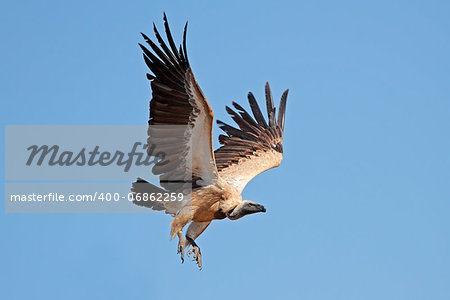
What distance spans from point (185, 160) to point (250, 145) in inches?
131

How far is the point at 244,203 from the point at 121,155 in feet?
6.65

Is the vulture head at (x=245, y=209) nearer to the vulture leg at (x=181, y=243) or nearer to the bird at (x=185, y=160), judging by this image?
the bird at (x=185, y=160)

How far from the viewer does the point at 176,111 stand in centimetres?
1123

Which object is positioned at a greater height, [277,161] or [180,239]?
[277,161]

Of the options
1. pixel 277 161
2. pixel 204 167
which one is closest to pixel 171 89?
pixel 204 167

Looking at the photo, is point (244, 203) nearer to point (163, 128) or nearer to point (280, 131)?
point (163, 128)

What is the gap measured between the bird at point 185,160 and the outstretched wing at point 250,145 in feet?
0.13

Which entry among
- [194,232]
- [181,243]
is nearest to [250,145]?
[194,232]

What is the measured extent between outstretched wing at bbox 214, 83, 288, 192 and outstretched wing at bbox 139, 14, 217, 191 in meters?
1.43

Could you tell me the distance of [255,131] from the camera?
15.4m

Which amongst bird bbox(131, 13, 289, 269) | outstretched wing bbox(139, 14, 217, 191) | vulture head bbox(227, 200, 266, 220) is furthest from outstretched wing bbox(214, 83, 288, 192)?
outstretched wing bbox(139, 14, 217, 191)

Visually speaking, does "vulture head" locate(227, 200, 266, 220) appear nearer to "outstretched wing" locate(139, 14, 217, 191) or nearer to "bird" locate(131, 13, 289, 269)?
"bird" locate(131, 13, 289, 269)

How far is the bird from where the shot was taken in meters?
11.1

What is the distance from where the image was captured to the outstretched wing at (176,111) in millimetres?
11039
